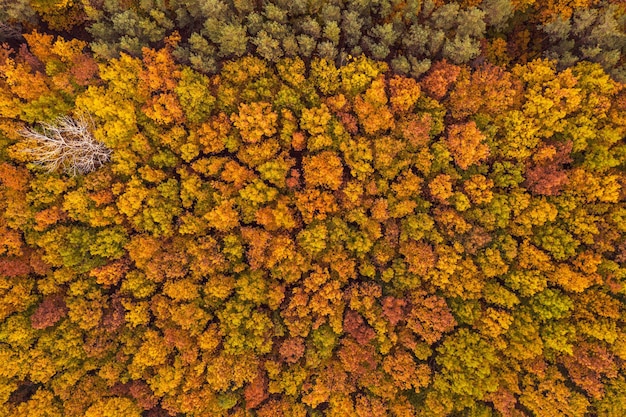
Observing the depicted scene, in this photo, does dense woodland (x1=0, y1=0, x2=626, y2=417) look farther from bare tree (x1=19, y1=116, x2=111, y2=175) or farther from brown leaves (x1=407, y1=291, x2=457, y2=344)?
bare tree (x1=19, y1=116, x2=111, y2=175)

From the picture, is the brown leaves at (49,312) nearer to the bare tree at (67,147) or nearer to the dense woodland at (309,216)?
the dense woodland at (309,216)

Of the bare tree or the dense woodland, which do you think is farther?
the dense woodland

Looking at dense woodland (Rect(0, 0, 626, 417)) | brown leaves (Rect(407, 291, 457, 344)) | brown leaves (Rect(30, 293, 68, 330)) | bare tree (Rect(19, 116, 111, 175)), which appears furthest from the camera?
brown leaves (Rect(407, 291, 457, 344))

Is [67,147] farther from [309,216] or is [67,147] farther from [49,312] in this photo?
[309,216]

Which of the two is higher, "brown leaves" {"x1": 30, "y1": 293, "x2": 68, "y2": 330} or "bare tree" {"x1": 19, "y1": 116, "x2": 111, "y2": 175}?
"bare tree" {"x1": 19, "y1": 116, "x2": 111, "y2": 175}

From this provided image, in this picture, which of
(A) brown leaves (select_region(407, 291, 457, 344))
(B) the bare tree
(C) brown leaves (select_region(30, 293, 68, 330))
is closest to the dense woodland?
(A) brown leaves (select_region(407, 291, 457, 344))

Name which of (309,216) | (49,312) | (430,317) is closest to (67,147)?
Answer: (49,312)
